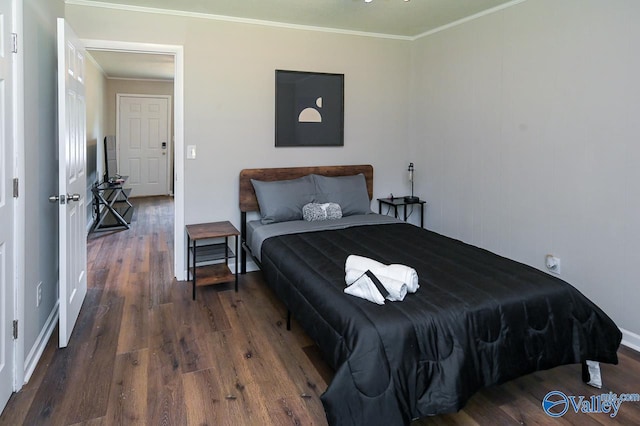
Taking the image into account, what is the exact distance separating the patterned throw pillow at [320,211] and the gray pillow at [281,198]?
0.25 ft

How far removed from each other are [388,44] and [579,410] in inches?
145

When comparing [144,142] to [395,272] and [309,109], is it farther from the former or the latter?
[395,272]

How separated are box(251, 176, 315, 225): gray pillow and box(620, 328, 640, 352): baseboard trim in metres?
2.51

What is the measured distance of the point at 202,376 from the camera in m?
2.35

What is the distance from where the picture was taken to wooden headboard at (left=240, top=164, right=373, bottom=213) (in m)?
3.99

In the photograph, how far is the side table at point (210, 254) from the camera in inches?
139

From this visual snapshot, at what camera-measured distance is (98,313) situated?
3.14m

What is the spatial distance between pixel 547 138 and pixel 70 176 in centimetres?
331

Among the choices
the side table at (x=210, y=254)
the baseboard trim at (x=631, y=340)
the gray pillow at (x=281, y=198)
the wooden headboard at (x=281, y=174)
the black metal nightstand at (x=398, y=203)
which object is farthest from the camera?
the black metal nightstand at (x=398, y=203)

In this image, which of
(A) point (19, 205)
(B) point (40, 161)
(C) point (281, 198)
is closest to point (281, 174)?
(C) point (281, 198)

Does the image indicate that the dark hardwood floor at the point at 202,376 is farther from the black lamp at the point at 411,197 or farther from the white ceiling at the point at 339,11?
the white ceiling at the point at 339,11

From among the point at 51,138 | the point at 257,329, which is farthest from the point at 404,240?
the point at 51,138

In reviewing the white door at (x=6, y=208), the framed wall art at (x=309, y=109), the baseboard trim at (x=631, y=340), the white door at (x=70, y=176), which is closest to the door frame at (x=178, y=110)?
the white door at (x=70, y=176)

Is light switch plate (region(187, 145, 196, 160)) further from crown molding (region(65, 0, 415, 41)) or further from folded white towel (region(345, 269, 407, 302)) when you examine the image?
folded white towel (region(345, 269, 407, 302))
